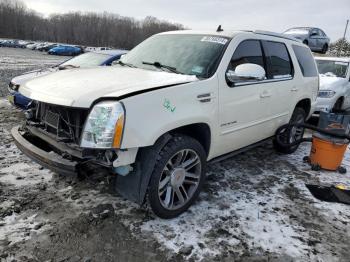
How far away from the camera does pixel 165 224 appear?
3199mm

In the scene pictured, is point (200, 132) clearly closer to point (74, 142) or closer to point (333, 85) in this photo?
point (74, 142)

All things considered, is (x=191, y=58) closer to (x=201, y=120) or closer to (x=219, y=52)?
(x=219, y=52)

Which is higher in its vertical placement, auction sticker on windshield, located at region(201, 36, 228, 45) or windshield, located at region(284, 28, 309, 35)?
windshield, located at region(284, 28, 309, 35)

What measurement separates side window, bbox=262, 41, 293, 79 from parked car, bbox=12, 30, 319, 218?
0.08 ft

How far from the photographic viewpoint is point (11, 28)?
292 ft

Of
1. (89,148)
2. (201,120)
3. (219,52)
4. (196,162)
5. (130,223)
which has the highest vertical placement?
(219,52)

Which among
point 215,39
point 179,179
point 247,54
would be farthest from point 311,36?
point 179,179

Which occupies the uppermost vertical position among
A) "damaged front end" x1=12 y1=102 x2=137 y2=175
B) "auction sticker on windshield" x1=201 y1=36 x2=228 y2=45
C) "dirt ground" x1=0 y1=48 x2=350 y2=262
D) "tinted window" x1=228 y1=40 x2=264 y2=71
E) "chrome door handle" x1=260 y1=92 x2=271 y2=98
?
"auction sticker on windshield" x1=201 y1=36 x2=228 y2=45

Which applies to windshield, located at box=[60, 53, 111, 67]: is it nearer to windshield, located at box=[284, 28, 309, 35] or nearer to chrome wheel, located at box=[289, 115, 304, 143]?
chrome wheel, located at box=[289, 115, 304, 143]

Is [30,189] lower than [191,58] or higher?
lower

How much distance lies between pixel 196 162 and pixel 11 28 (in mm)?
101403

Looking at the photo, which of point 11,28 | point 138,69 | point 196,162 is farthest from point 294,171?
point 11,28

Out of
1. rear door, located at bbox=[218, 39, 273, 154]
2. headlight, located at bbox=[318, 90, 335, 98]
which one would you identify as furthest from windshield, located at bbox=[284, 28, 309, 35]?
rear door, located at bbox=[218, 39, 273, 154]

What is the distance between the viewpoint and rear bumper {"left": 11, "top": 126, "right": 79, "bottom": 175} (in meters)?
2.69
